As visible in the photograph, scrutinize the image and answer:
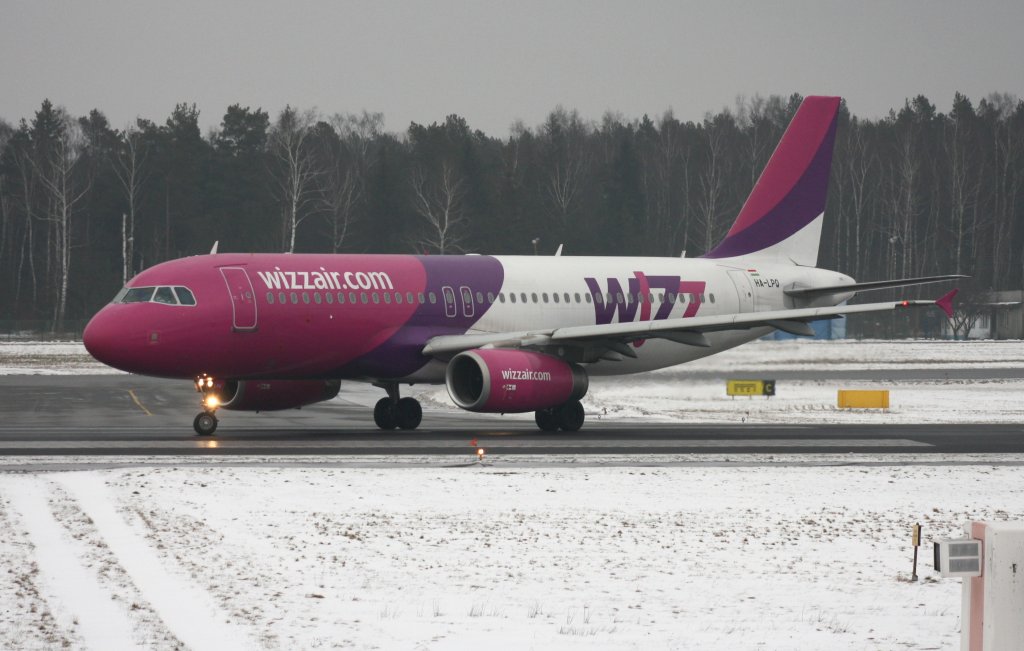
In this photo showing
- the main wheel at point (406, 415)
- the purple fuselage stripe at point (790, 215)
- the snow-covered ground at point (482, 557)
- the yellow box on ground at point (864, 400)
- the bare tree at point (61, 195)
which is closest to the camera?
the snow-covered ground at point (482, 557)

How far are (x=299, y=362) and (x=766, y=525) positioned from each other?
46.9ft

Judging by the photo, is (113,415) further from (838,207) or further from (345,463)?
(838,207)

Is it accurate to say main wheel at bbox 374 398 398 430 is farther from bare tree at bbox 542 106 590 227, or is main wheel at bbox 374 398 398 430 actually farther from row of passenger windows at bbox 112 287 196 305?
bare tree at bbox 542 106 590 227

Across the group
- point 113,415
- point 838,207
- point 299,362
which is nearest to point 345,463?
point 299,362

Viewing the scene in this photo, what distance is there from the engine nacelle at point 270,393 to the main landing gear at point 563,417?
460 cm

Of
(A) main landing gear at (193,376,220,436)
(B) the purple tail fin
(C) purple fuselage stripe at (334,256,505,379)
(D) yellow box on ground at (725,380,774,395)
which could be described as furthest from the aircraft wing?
(D) yellow box on ground at (725,380,774,395)

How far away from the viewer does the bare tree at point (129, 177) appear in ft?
304

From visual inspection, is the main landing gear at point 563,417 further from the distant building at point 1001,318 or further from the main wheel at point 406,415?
the distant building at point 1001,318

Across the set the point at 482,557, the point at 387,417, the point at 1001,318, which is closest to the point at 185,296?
the point at 387,417

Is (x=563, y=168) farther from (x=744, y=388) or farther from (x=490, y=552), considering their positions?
(x=490, y=552)

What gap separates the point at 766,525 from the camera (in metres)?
15.9

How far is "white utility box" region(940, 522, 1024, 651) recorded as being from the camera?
→ 7.73 m

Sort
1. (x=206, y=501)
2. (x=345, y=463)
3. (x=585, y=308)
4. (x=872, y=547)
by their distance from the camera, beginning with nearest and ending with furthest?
(x=872, y=547), (x=206, y=501), (x=345, y=463), (x=585, y=308)

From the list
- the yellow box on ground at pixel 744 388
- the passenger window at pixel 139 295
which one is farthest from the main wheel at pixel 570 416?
the yellow box on ground at pixel 744 388
